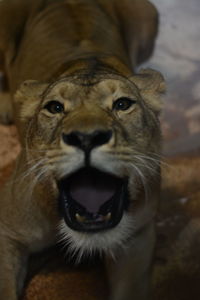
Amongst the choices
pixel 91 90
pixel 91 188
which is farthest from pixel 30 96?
pixel 91 188

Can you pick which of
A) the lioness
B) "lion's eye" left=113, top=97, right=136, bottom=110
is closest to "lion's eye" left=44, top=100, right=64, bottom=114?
the lioness

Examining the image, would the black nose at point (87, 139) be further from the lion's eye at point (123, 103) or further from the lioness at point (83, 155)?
the lion's eye at point (123, 103)

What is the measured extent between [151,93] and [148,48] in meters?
1.69

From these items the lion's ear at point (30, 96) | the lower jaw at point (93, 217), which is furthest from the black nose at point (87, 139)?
the lion's ear at point (30, 96)

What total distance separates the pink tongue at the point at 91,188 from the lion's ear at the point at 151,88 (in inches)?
22.1

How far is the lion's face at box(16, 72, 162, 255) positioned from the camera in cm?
190

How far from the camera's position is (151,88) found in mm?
2547

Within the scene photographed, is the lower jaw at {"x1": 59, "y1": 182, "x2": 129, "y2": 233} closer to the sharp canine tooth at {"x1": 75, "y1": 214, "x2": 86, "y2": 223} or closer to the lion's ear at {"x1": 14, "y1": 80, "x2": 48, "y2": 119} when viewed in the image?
the sharp canine tooth at {"x1": 75, "y1": 214, "x2": 86, "y2": 223}

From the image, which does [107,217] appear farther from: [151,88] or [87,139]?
[151,88]

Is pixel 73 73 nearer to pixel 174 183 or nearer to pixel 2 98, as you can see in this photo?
pixel 174 183

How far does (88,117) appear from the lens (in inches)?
77.4

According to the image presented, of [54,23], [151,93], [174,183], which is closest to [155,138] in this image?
[151,93]

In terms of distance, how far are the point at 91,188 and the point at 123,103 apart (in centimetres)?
36

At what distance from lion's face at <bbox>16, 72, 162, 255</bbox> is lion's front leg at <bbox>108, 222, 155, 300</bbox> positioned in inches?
12.8
